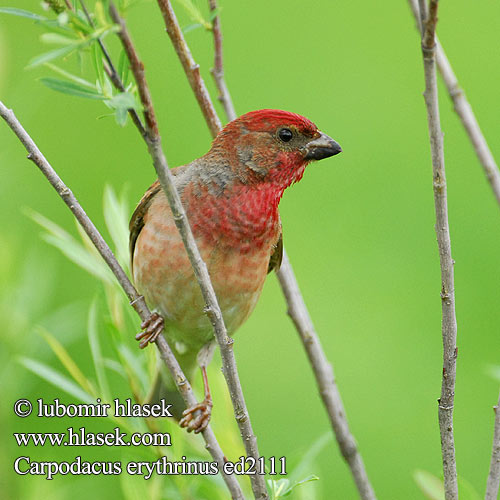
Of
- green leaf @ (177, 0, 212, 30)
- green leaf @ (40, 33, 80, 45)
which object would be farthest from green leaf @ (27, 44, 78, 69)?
green leaf @ (177, 0, 212, 30)

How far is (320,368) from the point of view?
2.67 meters

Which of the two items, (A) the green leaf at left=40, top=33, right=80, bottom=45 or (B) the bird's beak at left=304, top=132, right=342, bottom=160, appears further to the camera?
(B) the bird's beak at left=304, top=132, right=342, bottom=160

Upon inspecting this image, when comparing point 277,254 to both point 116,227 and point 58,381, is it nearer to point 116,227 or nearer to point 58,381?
point 116,227

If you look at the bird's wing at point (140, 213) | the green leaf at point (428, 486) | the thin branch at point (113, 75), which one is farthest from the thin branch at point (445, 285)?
the bird's wing at point (140, 213)

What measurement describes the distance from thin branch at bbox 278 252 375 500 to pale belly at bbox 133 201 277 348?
30 cm

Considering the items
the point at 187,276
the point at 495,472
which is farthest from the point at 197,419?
the point at 495,472

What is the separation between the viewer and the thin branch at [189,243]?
5.44ft

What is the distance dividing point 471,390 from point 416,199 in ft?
5.46

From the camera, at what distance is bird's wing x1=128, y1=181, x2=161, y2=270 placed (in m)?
3.37

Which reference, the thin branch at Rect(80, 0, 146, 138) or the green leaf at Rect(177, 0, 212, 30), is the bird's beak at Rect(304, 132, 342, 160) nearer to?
A: the green leaf at Rect(177, 0, 212, 30)

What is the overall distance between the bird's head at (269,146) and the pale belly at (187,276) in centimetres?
27

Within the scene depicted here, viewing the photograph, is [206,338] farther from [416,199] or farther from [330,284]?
[416,199]

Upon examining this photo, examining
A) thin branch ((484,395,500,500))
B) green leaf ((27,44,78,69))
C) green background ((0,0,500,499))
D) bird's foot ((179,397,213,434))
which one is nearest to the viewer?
green leaf ((27,44,78,69))

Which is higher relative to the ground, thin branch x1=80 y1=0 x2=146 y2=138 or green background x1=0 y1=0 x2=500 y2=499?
thin branch x1=80 y1=0 x2=146 y2=138
